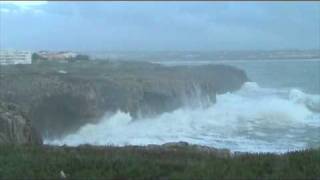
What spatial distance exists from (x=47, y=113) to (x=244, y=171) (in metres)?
35.7

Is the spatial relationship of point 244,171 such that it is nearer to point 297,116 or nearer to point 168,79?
point 297,116

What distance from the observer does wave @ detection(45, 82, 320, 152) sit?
34000 mm

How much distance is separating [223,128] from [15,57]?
67694 mm

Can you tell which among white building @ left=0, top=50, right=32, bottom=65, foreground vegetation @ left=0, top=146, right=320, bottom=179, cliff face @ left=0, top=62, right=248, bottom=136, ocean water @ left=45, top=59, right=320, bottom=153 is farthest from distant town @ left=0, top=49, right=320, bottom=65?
foreground vegetation @ left=0, top=146, right=320, bottom=179

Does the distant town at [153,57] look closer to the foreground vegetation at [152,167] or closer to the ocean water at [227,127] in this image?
the ocean water at [227,127]

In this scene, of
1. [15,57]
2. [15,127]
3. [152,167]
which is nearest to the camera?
[152,167]

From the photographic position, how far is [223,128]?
41344mm

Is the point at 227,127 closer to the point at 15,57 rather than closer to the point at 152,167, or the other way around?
the point at 152,167

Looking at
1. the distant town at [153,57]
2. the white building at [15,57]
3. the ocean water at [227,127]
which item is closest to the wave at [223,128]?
the ocean water at [227,127]

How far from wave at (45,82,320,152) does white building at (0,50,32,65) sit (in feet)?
165

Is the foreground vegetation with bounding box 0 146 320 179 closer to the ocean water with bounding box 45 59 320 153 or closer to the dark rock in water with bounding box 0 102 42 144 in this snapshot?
the dark rock in water with bounding box 0 102 42 144

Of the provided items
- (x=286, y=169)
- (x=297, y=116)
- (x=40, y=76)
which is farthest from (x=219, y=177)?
(x=40, y=76)

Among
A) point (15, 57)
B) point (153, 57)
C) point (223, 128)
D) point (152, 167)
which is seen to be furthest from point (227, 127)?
point (153, 57)

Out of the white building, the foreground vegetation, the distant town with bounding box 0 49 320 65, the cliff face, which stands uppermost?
the foreground vegetation
